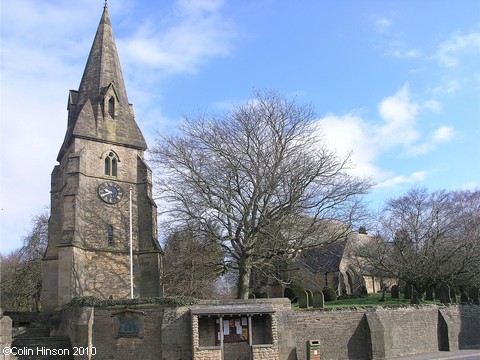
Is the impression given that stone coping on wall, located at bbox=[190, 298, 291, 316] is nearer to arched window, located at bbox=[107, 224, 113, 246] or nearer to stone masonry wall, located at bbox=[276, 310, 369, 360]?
stone masonry wall, located at bbox=[276, 310, 369, 360]

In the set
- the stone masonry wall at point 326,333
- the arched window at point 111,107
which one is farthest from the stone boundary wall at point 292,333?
the arched window at point 111,107

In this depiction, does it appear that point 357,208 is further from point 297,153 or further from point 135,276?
point 135,276

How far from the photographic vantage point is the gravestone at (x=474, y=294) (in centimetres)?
3065

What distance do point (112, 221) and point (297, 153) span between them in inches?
471

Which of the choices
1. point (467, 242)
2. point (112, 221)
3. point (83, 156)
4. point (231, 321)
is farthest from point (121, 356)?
point (467, 242)

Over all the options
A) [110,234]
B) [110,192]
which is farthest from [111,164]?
[110,234]

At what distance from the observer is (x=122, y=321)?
2142cm

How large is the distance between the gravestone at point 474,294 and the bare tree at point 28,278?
31658mm

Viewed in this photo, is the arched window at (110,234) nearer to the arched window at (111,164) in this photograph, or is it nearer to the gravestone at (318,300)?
the arched window at (111,164)

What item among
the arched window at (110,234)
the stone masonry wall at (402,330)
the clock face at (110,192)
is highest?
the clock face at (110,192)

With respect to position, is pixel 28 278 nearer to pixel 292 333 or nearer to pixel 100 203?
pixel 100 203

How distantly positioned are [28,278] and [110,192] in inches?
581

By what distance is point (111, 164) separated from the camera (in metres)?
31.4

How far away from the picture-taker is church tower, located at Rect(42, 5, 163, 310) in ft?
92.0
